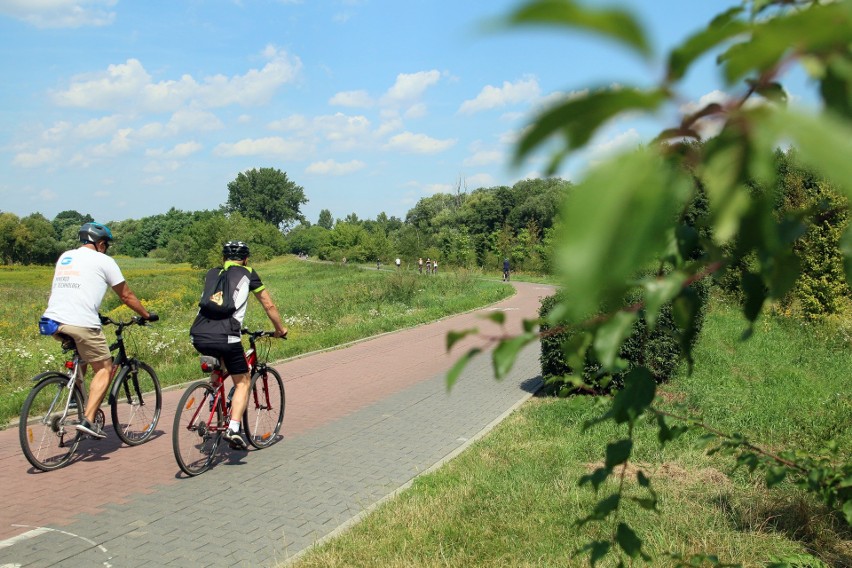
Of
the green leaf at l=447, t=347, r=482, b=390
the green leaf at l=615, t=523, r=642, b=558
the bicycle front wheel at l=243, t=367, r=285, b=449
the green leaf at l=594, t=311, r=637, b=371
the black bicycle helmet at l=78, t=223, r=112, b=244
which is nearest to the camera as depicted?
the green leaf at l=594, t=311, r=637, b=371

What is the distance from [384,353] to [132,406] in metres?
7.76

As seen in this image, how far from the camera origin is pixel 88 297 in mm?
6363

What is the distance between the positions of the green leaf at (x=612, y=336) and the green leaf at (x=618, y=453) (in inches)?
28.2

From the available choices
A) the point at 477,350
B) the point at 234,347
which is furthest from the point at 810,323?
the point at 477,350

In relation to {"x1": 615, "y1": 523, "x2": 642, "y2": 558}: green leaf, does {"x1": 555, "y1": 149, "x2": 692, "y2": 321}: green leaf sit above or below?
above

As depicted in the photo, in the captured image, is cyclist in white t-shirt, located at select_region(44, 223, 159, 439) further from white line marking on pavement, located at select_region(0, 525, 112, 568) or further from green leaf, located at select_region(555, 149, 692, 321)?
green leaf, located at select_region(555, 149, 692, 321)

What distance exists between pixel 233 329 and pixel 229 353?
0.25 metres

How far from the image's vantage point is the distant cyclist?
627 cm

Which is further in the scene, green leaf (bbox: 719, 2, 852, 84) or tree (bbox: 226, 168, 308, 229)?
tree (bbox: 226, 168, 308, 229)

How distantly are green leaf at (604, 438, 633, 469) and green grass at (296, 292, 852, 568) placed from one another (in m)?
1.10

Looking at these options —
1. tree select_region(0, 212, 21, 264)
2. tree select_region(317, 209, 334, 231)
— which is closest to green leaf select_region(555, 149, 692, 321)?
tree select_region(0, 212, 21, 264)

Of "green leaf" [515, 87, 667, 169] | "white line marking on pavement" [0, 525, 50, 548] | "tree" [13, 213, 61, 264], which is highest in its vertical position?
"tree" [13, 213, 61, 264]

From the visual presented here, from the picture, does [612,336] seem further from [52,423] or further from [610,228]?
[52,423]

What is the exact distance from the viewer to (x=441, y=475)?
6.10 m
